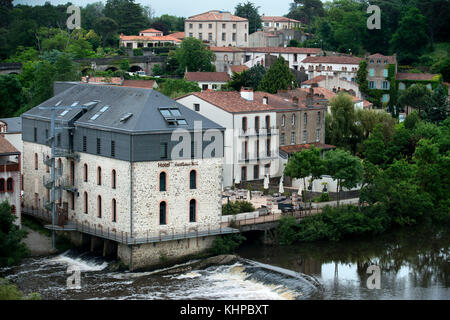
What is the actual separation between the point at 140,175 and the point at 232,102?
18741mm

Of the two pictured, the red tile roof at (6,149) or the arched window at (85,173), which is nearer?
the red tile roof at (6,149)

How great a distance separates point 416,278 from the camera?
48.5 meters

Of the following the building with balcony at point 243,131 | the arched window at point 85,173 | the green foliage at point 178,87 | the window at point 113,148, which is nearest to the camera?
the window at point 113,148

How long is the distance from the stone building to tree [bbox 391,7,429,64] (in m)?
68.0

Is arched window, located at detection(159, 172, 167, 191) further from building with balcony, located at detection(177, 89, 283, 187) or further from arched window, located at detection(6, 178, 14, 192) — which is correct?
building with balcony, located at detection(177, 89, 283, 187)

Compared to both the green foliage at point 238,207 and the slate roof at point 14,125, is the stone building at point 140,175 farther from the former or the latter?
the slate roof at point 14,125

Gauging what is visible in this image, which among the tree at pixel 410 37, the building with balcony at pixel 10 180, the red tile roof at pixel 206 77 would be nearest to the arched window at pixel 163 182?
the building with balcony at pixel 10 180

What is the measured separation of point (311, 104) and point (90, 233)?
27.4 metres

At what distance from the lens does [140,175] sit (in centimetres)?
4816

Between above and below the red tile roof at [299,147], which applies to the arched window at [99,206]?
below

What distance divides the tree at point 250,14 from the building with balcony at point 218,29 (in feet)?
57.1

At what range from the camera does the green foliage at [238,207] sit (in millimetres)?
54156

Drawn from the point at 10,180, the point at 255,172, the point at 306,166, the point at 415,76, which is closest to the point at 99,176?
the point at 10,180
